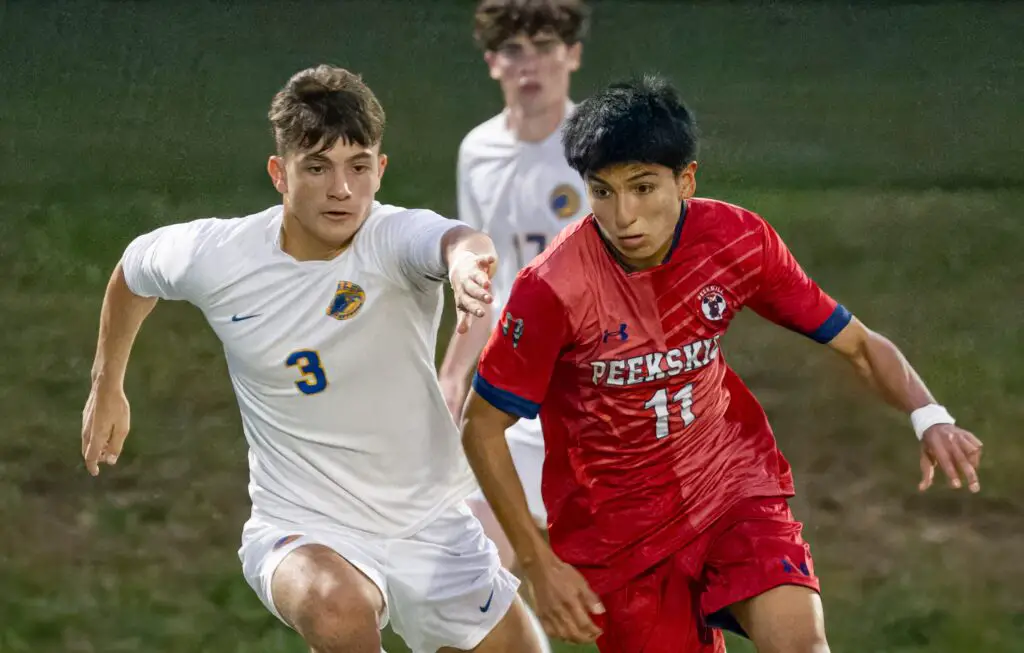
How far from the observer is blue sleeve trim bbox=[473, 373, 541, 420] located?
442cm

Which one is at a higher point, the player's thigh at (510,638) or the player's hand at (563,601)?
the player's hand at (563,601)

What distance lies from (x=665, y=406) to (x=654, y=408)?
30 mm

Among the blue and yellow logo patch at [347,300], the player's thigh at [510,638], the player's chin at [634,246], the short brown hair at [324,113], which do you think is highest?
the short brown hair at [324,113]

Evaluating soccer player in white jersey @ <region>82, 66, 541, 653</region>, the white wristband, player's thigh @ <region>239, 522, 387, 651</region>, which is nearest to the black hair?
soccer player in white jersey @ <region>82, 66, 541, 653</region>

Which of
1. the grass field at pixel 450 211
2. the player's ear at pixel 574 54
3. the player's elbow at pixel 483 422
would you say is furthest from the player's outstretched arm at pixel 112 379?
the player's ear at pixel 574 54

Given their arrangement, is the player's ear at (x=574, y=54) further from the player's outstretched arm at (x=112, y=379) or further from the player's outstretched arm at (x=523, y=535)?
the player's outstretched arm at (x=523, y=535)

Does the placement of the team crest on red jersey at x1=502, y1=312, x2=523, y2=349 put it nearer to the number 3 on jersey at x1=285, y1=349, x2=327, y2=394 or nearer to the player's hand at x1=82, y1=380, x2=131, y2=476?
the number 3 on jersey at x1=285, y1=349, x2=327, y2=394

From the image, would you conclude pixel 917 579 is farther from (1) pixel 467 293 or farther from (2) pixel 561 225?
(1) pixel 467 293

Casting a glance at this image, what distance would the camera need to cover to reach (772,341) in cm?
1169

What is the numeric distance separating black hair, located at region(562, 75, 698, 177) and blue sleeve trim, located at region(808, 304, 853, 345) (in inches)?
21.6

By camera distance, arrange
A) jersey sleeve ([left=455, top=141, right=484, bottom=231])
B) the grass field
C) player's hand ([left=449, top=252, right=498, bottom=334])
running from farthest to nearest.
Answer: the grass field → jersey sleeve ([left=455, top=141, right=484, bottom=231]) → player's hand ([left=449, top=252, right=498, bottom=334])

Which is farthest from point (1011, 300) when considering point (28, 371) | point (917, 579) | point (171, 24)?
point (171, 24)

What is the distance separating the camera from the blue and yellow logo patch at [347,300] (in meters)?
4.88

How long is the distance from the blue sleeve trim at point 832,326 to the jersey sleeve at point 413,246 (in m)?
0.97
